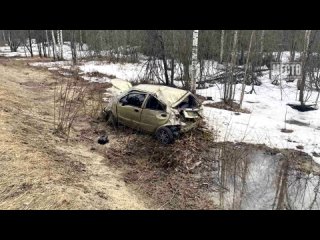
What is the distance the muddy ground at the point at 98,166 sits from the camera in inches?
238

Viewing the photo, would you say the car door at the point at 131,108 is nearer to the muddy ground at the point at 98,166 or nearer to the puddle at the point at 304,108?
the muddy ground at the point at 98,166

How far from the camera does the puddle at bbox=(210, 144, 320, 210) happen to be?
6328mm

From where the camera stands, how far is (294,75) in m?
21.5

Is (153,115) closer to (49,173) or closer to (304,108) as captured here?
(49,173)

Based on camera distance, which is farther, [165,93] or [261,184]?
[165,93]

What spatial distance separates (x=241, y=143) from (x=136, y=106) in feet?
11.4

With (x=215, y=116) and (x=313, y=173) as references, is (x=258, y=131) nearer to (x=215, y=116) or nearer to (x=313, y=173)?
(x=215, y=116)

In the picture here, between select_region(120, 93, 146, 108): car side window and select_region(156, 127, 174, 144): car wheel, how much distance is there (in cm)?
115

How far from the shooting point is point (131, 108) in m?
9.66

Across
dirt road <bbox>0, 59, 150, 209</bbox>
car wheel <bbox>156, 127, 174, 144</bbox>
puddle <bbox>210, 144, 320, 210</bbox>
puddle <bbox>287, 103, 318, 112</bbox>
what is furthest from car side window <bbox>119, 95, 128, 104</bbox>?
puddle <bbox>287, 103, 318, 112</bbox>

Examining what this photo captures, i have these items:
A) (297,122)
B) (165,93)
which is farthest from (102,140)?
(297,122)

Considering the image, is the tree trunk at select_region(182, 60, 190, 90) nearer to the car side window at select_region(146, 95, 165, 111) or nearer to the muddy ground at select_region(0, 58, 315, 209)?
the muddy ground at select_region(0, 58, 315, 209)

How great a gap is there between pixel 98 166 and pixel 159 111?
2478 millimetres

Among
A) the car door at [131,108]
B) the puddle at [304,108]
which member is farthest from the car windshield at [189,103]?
the puddle at [304,108]
